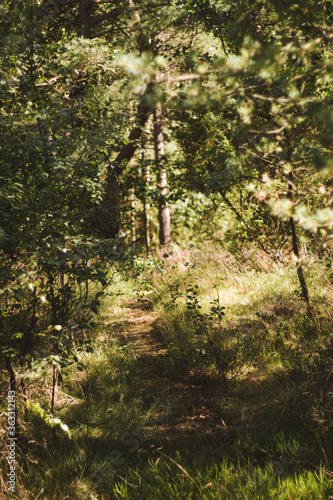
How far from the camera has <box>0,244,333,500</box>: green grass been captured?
7.79 ft

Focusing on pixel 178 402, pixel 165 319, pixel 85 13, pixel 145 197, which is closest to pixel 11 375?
pixel 178 402

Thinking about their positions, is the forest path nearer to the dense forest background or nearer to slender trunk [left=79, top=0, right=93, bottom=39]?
the dense forest background

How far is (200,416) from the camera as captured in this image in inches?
129

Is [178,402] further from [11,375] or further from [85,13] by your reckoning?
[85,13]

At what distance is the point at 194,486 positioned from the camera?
2330 millimetres

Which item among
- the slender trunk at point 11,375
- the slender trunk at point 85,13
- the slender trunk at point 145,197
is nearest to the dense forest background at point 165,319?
the slender trunk at point 11,375

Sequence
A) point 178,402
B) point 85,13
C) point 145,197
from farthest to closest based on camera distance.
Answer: point 85,13 → point 145,197 → point 178,402

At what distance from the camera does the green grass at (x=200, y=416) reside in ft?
7.79

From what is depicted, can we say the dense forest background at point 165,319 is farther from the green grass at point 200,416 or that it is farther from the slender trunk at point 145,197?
the slender trunk at point 145,197

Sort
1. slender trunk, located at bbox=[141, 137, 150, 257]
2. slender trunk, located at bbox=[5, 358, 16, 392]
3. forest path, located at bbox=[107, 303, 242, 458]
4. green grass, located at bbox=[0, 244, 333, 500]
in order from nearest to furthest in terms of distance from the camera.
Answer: green grass, located at bbox=[0, 244, 333, 500]
slender trunk, located at bbox=[5, 358, 16, 392]
forest path, located at bbox=[107, 303, 242, 458]
slender trunk, located at bbox=[141, 137, 150, 257]

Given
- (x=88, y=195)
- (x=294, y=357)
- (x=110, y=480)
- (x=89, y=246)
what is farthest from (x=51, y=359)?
(x=294, y=357)

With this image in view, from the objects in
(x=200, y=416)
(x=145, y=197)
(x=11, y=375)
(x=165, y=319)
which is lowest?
(x=200, y=416)

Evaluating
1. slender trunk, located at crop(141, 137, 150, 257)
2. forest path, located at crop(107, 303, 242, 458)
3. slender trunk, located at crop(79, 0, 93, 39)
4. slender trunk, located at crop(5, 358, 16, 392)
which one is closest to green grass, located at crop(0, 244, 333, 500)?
forest path, located at crop(107, 303, 242, 458)

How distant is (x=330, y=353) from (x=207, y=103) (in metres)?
2.42
